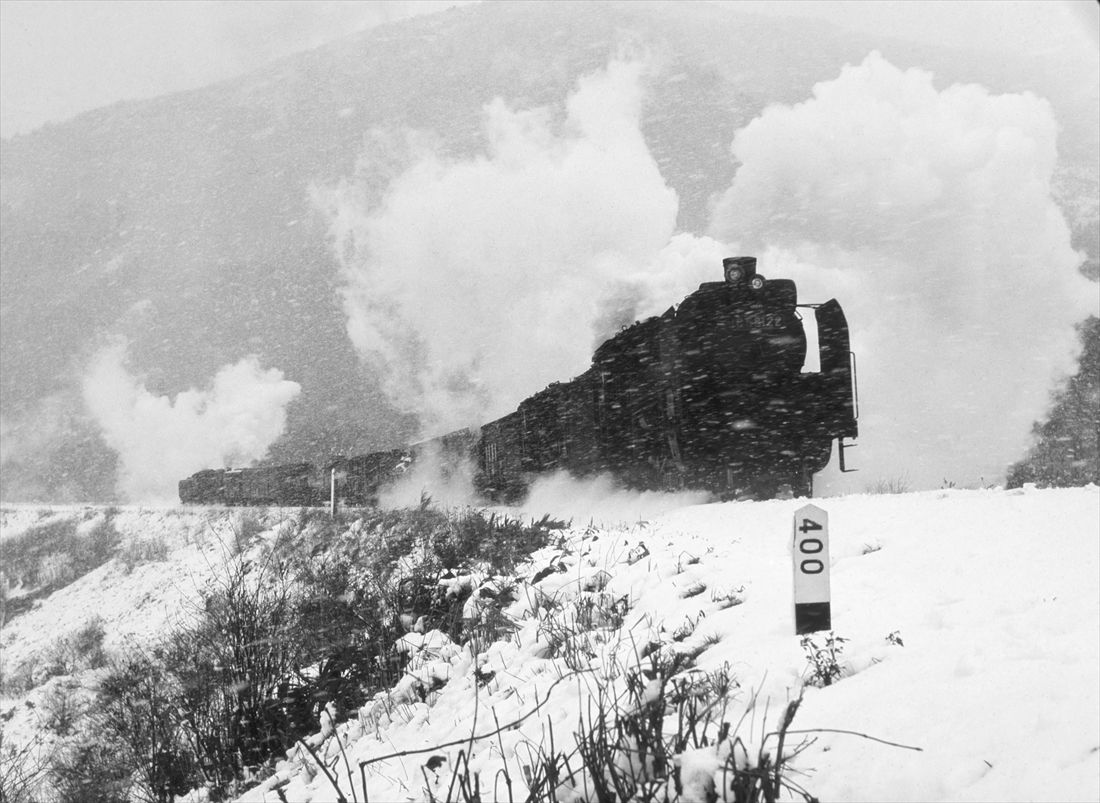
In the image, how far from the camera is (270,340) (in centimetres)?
11388

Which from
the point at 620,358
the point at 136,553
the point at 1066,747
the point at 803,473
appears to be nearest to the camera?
the point at 1066,747

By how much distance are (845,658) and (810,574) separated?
35cm

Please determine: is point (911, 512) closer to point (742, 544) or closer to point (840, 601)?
point (742, 544)

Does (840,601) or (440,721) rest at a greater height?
(840,601)

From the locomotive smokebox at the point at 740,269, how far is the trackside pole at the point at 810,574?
8.33 m

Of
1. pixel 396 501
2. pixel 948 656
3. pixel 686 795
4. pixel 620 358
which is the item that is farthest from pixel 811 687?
pixel 396 501

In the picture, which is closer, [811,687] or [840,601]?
[811,687]

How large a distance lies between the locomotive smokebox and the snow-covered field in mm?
4550

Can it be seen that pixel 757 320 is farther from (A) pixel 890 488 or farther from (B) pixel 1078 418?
(B) pixel 1078 418

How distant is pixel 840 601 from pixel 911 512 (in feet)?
8.95

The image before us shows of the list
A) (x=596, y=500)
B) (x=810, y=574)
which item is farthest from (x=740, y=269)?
(x=810, y=574)

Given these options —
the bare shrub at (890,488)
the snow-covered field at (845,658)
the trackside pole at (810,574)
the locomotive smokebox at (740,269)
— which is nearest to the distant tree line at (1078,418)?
the bare shrub at (890,488)

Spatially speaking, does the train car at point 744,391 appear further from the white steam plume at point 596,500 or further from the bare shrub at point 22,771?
the bare shrub at point 22,771

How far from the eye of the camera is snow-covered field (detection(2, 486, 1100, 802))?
2.00 m
